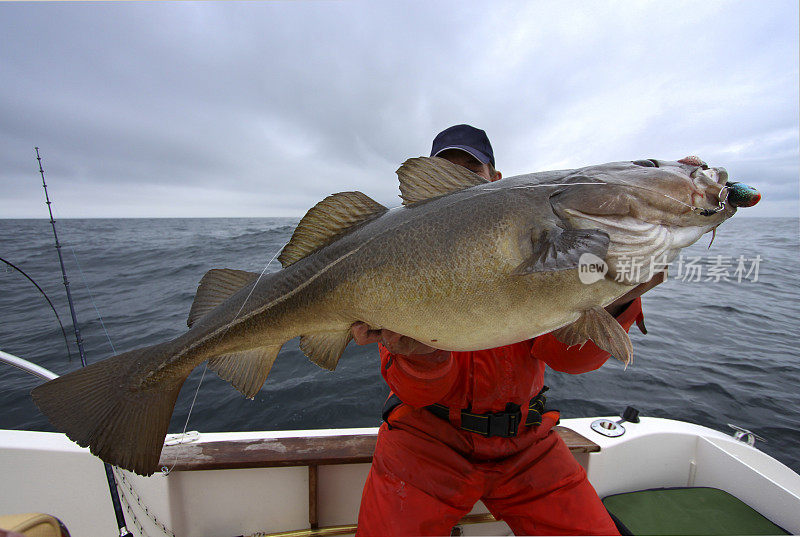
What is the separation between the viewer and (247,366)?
2.12 metres

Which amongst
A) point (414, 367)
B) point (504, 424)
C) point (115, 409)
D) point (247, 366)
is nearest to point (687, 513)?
point (504, 424)

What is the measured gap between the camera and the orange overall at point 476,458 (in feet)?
7.56

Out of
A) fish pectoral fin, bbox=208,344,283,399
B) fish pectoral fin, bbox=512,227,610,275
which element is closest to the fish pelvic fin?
fish pectoral fin, bbox=208,344,283,399

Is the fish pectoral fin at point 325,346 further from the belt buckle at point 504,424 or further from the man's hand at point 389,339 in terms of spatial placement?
the belt buckle at point 504,424

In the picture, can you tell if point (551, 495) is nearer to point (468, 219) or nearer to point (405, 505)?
point (405, 505)

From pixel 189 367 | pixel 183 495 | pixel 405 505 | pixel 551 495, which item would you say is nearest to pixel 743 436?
pixel 551 495

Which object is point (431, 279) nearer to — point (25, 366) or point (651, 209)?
point (651, 209)

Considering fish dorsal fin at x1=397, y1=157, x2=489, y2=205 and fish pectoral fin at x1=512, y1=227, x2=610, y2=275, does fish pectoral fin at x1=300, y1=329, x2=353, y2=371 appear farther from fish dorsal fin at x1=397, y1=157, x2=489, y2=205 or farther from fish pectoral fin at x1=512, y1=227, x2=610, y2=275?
fish pectoral fin at x1=512, y1=227, x2=610, y2=275

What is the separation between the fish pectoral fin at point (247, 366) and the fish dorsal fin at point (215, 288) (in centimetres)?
33

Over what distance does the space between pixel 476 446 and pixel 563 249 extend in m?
1.67

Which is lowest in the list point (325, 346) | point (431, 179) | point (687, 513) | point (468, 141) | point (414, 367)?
point (687, 513)

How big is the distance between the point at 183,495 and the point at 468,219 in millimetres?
3268

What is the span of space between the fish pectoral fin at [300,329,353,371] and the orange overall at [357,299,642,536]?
1.53ft

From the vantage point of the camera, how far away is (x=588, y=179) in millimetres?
1782
